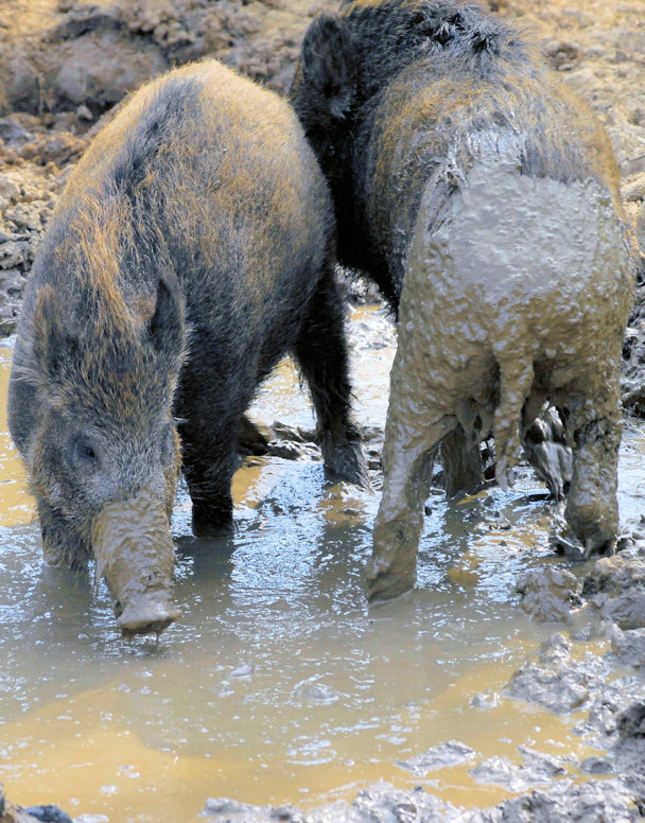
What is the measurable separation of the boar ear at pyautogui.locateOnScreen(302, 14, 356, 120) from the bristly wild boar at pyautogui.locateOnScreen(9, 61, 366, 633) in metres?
0.22

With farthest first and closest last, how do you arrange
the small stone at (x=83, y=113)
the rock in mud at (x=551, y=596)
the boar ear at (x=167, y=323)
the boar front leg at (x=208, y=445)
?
the small stone at (x=83, y=113)
the boar front leg at (x=208, y=445)
the boar ear at (x=167, y=323)
the rock in mud at (x=551, y=596)

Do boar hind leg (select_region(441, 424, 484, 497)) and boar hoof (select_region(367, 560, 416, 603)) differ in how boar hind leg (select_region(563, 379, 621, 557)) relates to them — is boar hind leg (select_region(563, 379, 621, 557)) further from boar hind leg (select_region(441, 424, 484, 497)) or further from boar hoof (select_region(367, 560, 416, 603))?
boar hind leg (select_region(441, 424, 484, 497))

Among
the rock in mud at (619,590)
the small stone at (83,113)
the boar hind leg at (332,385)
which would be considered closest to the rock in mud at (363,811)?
the rock in mud at (619,590)

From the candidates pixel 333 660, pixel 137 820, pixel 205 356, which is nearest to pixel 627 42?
pixel 205 356

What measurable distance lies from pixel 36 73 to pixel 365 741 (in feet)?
28.5

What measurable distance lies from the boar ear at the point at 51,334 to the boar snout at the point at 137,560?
0.52m

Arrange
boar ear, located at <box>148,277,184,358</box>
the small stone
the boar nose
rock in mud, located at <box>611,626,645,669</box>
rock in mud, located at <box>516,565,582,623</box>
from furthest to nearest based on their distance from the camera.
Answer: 1. the small stone
2. boar ear, located at <box>148,277,184,358</box>
3. rock in mud, located at <box>516,565,582,623</box>
4. the boar nose
5. rock in mud, located at <box>611,626,645,669</box>

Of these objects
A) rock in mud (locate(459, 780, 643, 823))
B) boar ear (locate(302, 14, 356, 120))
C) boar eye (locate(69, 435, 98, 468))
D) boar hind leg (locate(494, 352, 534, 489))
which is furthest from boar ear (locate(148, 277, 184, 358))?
rock in mud (locate(459, 780, 643, 823))

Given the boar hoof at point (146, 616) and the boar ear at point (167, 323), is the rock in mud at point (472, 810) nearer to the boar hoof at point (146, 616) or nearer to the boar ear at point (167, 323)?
the boar hoof at point (146, 616)

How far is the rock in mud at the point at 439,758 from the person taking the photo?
2.75m

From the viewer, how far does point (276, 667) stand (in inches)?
135

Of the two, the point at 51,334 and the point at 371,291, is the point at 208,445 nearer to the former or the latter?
the point at 51,334

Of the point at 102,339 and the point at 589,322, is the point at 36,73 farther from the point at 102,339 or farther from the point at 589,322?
the point at 589,322

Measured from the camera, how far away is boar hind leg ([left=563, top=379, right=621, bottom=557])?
3.79 meters
